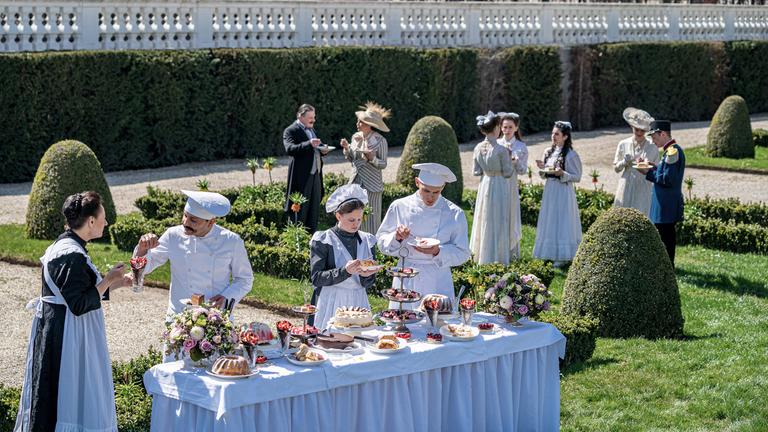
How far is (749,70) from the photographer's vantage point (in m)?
29.3

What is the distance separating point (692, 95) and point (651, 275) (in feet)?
62.5

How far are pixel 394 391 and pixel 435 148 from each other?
9.62 metres

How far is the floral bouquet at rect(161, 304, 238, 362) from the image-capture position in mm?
6504

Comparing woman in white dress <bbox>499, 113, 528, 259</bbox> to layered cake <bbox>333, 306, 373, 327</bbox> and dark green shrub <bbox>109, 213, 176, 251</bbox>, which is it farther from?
layered cake <bbox>333, 306, 373, 327</bbox>

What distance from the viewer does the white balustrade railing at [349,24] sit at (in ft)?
60.7

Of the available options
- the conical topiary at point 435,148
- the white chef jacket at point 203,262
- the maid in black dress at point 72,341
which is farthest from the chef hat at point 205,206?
the conical topiary at point 435,148

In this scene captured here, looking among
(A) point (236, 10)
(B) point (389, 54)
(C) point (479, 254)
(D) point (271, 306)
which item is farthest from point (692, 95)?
(D) point (271, 306)

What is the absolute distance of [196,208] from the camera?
24.3 feet

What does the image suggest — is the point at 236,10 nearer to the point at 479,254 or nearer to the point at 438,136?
the point at 438,136

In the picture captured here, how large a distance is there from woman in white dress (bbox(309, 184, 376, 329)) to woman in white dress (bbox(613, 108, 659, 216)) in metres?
5.58

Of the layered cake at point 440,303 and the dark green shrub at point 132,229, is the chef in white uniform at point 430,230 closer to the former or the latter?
the layered cake at point 440,303

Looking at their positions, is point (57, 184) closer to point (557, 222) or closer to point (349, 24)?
point (557, 222)

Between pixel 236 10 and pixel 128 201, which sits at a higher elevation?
pixel 236 10

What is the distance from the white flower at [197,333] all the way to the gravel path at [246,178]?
30.4 ft
